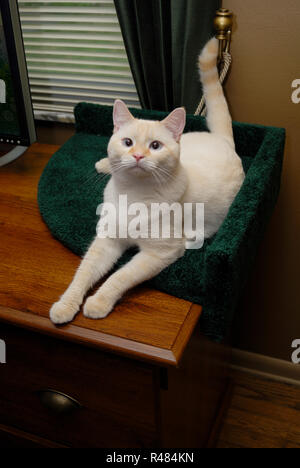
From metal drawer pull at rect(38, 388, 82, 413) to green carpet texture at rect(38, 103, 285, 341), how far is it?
12.9 inches

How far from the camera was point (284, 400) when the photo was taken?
155 cm

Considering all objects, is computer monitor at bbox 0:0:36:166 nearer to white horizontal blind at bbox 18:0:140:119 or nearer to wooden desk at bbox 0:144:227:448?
wooden desk at bbox 0:144:227:448

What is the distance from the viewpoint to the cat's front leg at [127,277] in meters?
0.83

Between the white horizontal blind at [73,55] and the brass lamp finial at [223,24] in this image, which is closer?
the brass lamp finial at [223,24]

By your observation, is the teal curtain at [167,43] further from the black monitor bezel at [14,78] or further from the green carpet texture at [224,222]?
the black monitor bezel at [14,78]

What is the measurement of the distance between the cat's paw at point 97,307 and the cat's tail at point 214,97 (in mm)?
553

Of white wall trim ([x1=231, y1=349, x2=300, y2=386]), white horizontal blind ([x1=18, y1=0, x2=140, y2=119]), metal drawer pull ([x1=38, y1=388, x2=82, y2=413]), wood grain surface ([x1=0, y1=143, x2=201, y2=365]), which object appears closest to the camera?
wood grain surface ([x1=0, y1=143, x2=201, y2=365])

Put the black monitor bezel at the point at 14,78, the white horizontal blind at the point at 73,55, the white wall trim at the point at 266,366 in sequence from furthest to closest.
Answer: the white wall trim at the point at 266,366 < the white horizontal blind at the point at 73,55 < the black monitor bezel at the point at 14,78

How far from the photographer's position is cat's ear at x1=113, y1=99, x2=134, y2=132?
2.87ft

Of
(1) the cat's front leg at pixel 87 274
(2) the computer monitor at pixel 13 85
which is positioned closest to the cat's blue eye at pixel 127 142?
(1) the cat's front leg at pixel 87 274

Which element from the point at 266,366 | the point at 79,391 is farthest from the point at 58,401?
the point at 266,366

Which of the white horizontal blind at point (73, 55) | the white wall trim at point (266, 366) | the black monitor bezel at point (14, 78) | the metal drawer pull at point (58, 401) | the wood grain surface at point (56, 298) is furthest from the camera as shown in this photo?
the white wall trim at point (266, 366)

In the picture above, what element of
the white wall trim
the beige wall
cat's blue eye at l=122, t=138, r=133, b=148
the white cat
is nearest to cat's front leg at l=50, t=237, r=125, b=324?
the white cat

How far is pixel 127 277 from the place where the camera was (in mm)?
868
